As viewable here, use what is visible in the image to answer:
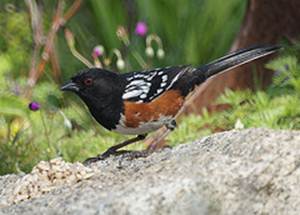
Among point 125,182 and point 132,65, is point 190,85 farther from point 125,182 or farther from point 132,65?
point 132,65

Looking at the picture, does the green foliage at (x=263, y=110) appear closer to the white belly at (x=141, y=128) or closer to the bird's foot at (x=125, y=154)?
the white belly at (x=141, y=128)

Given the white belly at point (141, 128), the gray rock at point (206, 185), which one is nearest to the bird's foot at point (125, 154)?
the white belly at point (141, 128)

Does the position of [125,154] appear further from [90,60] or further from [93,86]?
[90,60]

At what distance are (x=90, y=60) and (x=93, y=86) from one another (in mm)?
2925

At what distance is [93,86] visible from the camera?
5656 mm

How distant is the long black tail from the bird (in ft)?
0.75

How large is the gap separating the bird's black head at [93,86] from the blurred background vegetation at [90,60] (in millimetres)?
564

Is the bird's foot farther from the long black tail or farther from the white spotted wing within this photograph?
the long black tail

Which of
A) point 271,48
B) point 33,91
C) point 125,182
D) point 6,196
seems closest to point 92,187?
point 125,182

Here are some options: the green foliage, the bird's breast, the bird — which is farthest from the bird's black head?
the green foliage

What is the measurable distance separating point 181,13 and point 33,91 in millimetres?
1727

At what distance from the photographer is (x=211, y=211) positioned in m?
3.27

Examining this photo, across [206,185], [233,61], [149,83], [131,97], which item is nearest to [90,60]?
[233,61]

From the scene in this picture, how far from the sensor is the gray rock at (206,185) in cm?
400
